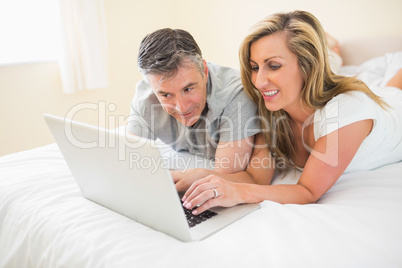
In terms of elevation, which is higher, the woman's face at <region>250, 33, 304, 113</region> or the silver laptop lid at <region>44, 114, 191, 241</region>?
the woman's face at <region>250, 33, 304, 113</region>

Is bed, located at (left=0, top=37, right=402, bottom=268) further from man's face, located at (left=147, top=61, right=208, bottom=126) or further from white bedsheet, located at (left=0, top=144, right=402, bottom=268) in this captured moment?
man's face, located at (left=147, top=61, right=208, bottom=126)

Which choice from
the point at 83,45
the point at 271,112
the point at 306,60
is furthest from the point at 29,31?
the point at 306,60

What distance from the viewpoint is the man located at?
3.68 ft

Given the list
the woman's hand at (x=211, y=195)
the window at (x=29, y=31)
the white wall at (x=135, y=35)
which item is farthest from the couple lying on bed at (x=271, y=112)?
the window at (x=29, y=31)

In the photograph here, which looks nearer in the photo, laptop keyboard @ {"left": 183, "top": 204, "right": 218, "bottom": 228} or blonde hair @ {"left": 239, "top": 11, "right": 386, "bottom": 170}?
laptop keyboard @ {"left": 183, "top": 204, "right": 218, "bottom": 228}

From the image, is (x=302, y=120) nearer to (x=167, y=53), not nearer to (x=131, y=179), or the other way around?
(x=167, y=53)

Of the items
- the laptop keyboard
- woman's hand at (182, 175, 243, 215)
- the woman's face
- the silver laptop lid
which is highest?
the woman's face

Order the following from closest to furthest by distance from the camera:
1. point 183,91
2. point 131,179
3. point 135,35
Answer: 1. point 131,179
2. point 183,91
3. point 135,35

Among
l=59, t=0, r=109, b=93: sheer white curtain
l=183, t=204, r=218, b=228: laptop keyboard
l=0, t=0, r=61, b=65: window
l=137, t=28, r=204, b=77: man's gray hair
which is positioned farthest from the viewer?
l=59, t=0, r=109, b=93: sheer white curtain

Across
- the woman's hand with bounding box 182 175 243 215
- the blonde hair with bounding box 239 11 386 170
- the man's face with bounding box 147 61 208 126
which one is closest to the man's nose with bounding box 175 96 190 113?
the man's face with bounding box 147 61 208 126

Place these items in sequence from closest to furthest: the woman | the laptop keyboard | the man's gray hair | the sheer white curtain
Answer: the laptop keyboard
the woman
the man's gray hair
the sheer white curtain

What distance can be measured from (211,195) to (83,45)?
6.79 feet

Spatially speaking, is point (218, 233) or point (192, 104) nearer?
point (218, 233)

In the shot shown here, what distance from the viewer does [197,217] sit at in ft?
2.81
